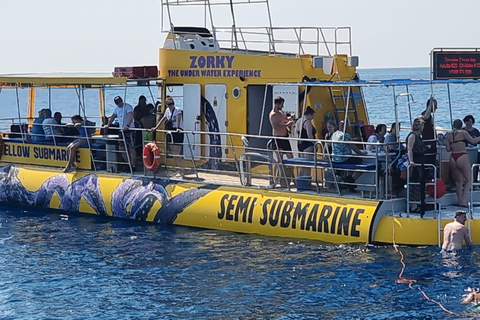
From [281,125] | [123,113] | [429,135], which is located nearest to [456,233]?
[429,135]

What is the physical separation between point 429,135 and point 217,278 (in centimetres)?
492

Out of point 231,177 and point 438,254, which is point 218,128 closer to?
point 231,177

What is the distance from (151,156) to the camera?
18.8 m

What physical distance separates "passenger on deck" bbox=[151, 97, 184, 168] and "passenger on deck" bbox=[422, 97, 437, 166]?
18.4 ft

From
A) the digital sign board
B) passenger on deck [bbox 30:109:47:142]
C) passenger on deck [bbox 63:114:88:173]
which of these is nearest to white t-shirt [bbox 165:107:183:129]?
passenger on deck [bbox 63:114:88:173]

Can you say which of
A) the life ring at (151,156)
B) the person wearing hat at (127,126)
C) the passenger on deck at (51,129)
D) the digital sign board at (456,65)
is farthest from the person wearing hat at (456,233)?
the passenger on deck at (51,129)

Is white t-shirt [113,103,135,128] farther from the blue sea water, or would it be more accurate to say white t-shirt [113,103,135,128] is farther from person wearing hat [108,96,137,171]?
the blue sea water

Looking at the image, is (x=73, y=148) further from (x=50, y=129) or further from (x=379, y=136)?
(x=379, y=136)

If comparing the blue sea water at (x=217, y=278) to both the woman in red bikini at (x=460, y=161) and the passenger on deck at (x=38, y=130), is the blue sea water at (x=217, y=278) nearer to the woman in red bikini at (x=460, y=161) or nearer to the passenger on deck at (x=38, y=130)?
the woman in red bikini at (x=460, y=161)

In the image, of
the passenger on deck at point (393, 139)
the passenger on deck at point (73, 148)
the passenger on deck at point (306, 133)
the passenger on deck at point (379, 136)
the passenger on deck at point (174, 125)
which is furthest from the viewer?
the passenger on deck at point (73, 148)

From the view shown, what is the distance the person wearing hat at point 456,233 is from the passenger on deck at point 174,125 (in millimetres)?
6668

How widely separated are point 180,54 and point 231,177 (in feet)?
11.0

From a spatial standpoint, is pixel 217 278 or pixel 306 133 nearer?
pixel 217 278

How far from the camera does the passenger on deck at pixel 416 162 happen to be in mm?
15391
